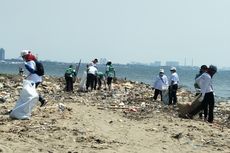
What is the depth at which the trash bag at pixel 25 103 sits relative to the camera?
41.4ft

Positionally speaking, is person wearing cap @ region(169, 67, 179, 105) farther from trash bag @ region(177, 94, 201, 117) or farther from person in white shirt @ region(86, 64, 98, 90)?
person in white shirt @ region(86, 64, 98, 90)

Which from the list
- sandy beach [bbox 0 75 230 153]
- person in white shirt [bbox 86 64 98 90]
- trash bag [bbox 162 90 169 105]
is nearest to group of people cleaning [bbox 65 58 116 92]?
person in white shirt [bbox 86 64 98 90]

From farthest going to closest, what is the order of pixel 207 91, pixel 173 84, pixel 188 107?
1. pixel 173 84
2. pixel 188 107
3. pixel 207 91

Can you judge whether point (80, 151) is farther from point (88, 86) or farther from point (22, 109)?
point (88, 86)

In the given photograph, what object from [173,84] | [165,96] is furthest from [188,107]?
[165,96]

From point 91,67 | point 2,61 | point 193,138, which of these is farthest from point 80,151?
point 2,61

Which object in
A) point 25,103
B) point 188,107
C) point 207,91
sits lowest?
point 188,107

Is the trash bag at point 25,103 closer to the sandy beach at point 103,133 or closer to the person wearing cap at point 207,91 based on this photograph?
the sandy beach at point 103,133

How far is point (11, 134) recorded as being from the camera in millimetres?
10648

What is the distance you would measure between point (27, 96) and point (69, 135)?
7.74 ft

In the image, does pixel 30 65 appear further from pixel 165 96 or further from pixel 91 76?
pixel 91 76

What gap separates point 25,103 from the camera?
41.9 feet

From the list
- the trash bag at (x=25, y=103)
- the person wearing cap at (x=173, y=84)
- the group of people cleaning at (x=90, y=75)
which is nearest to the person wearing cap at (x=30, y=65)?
the trash bag at (x=25, y=103)

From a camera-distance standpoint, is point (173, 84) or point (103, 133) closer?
point (103, 133)
